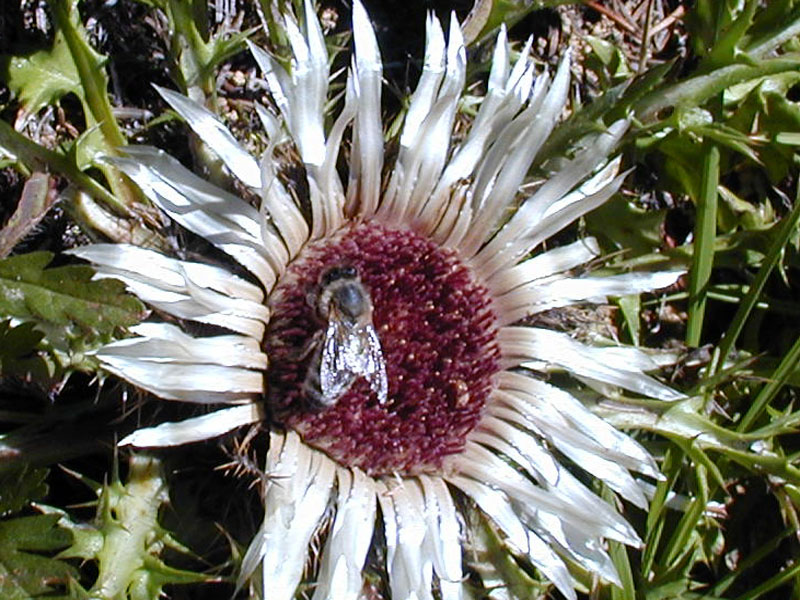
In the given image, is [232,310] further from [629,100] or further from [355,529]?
Result: [629,100]

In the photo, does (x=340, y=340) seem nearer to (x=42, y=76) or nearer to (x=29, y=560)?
(x=29, y=560)

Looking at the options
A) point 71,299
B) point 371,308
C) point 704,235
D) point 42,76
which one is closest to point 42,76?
point 42,76

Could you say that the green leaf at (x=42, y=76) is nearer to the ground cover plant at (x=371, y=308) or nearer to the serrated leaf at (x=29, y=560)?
the ground cover plant at (x=371, y=308)

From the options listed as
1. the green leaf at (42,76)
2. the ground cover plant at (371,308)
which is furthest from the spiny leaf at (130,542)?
the green leaf at (42,76)

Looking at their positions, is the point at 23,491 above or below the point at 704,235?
below

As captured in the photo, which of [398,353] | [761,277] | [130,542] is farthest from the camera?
[761,277]

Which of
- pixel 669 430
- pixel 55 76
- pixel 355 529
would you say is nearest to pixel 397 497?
pixel 355 529

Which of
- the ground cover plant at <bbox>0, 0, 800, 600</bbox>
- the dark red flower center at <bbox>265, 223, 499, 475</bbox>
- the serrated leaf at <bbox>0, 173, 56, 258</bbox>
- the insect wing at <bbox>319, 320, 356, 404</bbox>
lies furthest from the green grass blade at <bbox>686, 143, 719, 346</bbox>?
the serrated leaf at <bbox>0, 173, 56, 258</bbox>
